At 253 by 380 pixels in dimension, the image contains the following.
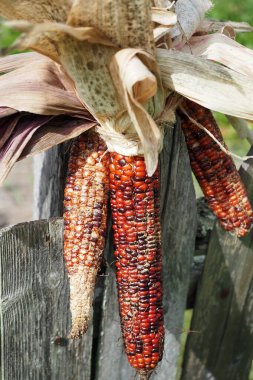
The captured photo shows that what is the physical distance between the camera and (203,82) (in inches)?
47.3

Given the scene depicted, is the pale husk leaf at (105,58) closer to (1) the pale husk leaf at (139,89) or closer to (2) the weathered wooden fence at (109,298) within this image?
(1) the pale husk leaf at (139,89)

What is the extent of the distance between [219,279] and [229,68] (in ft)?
2.91

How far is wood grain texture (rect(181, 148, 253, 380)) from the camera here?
192cm

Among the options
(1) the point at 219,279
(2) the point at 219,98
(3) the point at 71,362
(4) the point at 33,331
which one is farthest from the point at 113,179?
(1) the point at 219,279

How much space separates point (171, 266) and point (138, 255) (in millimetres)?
514

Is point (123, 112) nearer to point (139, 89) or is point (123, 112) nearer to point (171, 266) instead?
point (139, 89)

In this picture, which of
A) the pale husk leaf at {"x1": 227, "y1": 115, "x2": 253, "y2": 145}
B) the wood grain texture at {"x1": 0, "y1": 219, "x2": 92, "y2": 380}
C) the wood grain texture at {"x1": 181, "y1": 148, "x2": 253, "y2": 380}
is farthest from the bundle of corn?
the wood grain texture at {"x1": 181, "y1": 148, "x2": 253, "y2": 380}

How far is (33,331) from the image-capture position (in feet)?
5.08

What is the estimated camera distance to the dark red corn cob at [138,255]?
1.24 m

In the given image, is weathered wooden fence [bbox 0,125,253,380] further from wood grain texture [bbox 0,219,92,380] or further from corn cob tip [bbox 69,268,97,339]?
corn cob tip [bbox 69,268,97,339]

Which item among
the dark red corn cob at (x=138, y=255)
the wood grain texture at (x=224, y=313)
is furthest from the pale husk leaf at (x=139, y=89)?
the wood grain texture at (x=224, y=313)

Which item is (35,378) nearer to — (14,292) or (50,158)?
(14,292)

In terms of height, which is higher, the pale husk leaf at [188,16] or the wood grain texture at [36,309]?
the pale husk leaf at [188,16]

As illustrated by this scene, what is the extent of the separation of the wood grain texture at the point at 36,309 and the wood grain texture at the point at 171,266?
3.2 inches
